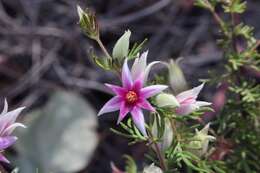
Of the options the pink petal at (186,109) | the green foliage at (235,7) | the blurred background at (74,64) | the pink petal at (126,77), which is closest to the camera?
the pink petal at (126,77)

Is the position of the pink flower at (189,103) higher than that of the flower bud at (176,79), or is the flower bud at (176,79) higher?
the flower bud at (176,79)

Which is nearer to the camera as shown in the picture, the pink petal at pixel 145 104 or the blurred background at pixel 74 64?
the pink petal at pixel 145 104

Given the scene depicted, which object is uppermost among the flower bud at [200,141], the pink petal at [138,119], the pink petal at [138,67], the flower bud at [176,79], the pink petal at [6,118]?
the flower bud at [176,79]

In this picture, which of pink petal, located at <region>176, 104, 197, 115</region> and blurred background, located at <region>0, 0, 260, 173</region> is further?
blurred background, located at <region>0, 0, 260, 173</region>

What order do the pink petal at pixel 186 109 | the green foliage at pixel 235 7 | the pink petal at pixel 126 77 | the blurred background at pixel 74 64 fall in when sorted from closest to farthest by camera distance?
the pink petal at pixel 126 77 < the pink petal at pixel 186 109 < the green foliage at pixel 235 7 < the blurred background at pixel 74 64

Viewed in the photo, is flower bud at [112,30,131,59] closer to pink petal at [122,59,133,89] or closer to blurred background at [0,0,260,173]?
pink petal at [122,59,133,89]

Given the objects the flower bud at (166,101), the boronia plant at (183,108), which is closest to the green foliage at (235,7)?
the boronia plant at (183,108)

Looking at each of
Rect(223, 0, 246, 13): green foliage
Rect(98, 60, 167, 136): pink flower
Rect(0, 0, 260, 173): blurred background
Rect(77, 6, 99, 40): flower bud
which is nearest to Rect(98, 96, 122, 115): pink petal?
Rect(98, 60, 167, 136): pink flower

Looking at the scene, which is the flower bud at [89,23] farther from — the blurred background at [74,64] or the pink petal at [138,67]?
the blurred background at [74,64]
